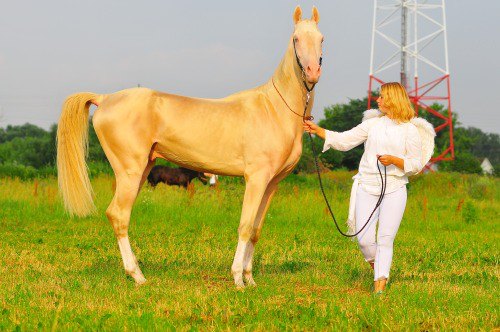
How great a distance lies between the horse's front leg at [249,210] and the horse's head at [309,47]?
117 cm

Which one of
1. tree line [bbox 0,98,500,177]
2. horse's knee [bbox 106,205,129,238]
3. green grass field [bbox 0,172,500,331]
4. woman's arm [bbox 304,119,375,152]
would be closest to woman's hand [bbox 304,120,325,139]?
woman's arm [bbox 304,119,375,152]

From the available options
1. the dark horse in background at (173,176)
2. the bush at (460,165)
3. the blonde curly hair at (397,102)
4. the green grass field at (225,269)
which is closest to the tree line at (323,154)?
the bush at (460,165)

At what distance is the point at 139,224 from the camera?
1370 cm

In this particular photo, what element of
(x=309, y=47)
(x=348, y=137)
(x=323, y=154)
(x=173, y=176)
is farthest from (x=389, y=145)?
(x=323, y=154)

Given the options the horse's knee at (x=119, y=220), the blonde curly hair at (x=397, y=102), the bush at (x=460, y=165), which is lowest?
the bush at (x=460, y=165)

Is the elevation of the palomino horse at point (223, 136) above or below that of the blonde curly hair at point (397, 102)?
below

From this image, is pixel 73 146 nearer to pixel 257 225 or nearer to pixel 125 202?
pixel 125 202

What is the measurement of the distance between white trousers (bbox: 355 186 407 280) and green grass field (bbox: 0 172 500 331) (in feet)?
1.12

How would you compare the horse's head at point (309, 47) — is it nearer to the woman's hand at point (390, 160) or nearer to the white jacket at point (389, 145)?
the white jacket at point (389, 145)

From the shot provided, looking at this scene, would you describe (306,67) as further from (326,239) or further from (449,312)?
(326,239)

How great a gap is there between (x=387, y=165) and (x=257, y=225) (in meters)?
1.62

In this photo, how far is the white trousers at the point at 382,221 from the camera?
705 centimetres

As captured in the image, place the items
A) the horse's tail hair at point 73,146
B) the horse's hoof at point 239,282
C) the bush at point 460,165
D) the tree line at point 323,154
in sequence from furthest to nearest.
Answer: the bush at point 460,165, the tree line at point 323,154, the horse's tail hair at point 73,146, the horse's hoof at point 239,282

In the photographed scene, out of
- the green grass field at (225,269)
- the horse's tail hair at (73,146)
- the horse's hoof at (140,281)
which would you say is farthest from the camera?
the horse's tail hair at (73,146)
